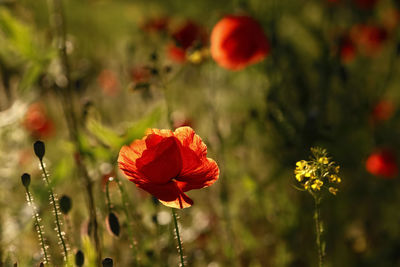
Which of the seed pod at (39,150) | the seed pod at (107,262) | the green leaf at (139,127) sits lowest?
the seed pod at (107,262)

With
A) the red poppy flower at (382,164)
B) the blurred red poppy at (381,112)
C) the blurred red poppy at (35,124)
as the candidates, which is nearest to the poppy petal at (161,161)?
the red poppy flower at (382,164)

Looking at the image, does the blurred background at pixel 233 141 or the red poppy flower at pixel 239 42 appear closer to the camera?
the blurred background at pixel 233 141

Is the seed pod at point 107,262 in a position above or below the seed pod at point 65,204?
below

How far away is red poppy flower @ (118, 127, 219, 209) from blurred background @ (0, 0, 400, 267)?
0.09 metres

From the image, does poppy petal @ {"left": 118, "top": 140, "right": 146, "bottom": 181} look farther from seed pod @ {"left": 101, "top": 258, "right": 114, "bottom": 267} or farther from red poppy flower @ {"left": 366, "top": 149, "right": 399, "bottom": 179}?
red poppy flower @ {"left": 366, "top": 149, "right": 399, "bottom": 179}

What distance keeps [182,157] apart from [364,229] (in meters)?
1.16

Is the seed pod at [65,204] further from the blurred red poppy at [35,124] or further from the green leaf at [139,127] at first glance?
the blurred red poppy at [35,124]

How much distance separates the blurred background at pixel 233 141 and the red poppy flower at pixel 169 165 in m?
0.09

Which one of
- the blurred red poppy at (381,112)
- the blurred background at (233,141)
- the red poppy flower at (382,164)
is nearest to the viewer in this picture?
the blurred background at (233,141)

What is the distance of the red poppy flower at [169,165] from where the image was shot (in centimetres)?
66

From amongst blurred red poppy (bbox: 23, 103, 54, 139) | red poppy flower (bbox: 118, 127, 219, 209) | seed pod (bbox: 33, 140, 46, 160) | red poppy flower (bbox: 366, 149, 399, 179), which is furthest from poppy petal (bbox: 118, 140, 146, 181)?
blurred red poppy (bbox: 23, 103, 54, 139)

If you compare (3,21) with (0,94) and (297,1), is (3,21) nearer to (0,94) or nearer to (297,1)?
(0,94)

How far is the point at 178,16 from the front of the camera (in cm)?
283

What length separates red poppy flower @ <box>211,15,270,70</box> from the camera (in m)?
1.28
